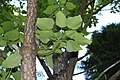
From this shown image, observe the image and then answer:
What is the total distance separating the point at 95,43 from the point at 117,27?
1.18 metres

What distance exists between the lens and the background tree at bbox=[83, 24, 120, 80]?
5.61 metres

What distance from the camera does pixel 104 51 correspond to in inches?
241

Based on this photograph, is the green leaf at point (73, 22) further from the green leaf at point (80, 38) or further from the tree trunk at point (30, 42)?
the tree trunk at point (30, 42)

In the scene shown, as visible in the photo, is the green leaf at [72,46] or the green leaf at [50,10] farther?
the green leaf at [50,10]

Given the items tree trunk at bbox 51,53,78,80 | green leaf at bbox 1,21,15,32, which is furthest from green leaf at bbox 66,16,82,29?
tree trunk at bbox 51,53,78,80

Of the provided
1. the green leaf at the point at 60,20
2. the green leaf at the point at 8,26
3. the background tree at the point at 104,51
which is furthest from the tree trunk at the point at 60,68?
the background tree at the point at 104,51

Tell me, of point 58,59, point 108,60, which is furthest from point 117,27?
point 58,59

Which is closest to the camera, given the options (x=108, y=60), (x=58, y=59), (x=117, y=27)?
(x=58, y=59)

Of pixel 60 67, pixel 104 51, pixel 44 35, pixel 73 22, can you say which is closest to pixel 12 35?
pixel 44 35

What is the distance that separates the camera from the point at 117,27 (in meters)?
7.10

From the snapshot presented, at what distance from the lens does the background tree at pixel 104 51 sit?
561cm

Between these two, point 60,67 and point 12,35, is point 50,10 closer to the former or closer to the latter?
point 12,35

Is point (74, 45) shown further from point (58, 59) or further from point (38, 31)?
point (58, 59)

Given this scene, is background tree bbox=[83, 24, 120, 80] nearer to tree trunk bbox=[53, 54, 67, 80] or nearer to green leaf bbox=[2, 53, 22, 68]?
tree trunk bbox=[53, 54, 67, 80]
